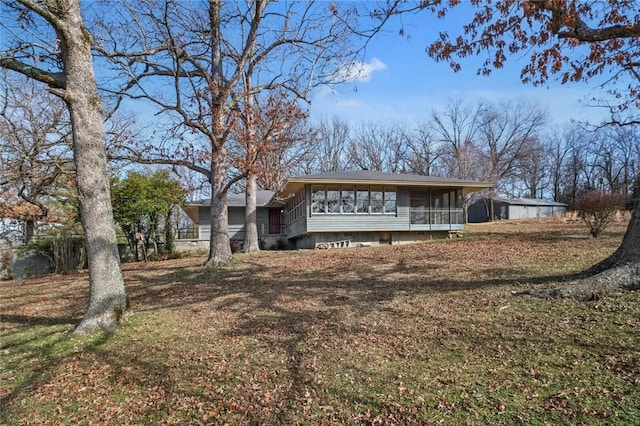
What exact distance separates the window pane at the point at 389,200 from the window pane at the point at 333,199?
246 centimetres

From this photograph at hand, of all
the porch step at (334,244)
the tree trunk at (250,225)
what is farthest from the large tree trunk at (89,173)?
the porch step at (334,244)

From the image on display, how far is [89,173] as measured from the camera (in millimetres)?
5805

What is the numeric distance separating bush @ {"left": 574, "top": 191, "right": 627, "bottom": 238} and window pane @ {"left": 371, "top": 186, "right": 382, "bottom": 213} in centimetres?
798

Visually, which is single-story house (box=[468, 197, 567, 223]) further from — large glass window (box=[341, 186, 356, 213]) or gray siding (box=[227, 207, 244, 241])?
gray siding (box=[227, 207, 244, 241])

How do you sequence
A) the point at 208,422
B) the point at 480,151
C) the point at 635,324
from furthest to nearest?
the point at 480,151, the point at 635,324, the point at 208,422

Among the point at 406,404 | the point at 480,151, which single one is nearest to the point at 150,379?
the point at 406,404

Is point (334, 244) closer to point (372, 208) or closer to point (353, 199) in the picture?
point (353, 199)

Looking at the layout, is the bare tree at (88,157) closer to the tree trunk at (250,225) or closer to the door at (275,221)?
the tree trunk at (250,225)

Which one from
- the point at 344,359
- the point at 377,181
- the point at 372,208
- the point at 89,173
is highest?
the point at 377,181

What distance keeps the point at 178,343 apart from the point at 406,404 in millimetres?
3237

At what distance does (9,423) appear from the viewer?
3342 millimetres

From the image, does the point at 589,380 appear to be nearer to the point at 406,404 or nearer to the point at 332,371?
the point at 406,404

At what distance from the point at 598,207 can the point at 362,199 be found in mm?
9199

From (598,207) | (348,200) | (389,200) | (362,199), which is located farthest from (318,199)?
(598,207)
